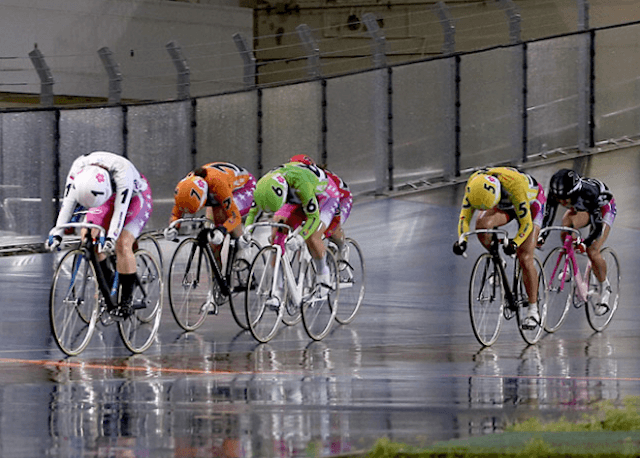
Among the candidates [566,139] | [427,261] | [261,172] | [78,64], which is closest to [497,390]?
[427,261]

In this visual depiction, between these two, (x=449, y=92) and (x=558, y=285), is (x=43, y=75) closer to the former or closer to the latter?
(x=449, y=92)

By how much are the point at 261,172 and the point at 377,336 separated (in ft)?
24.9

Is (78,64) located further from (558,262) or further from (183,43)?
(558,262)

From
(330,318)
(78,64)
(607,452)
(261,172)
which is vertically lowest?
(607,452)

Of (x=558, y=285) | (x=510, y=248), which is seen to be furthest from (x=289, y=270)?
(x=558, y=285)

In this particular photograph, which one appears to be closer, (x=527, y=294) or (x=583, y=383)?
(x=583, y=383)

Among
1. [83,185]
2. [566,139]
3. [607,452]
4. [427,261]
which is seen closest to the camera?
[607,452]

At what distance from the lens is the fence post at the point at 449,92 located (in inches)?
788

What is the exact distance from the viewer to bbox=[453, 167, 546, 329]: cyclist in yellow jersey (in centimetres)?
1084

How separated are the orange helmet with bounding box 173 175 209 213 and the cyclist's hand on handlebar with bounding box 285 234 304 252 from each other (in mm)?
874

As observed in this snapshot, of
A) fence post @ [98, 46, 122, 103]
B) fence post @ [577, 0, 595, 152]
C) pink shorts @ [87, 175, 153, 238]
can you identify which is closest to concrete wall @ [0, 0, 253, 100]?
fence post @ [98, 46, 122, 103]

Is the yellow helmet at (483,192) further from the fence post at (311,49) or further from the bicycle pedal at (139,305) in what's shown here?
the fence post at (311,49)

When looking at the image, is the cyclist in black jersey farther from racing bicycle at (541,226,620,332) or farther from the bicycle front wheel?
the bicycle front wheel

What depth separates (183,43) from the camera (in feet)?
85.2
